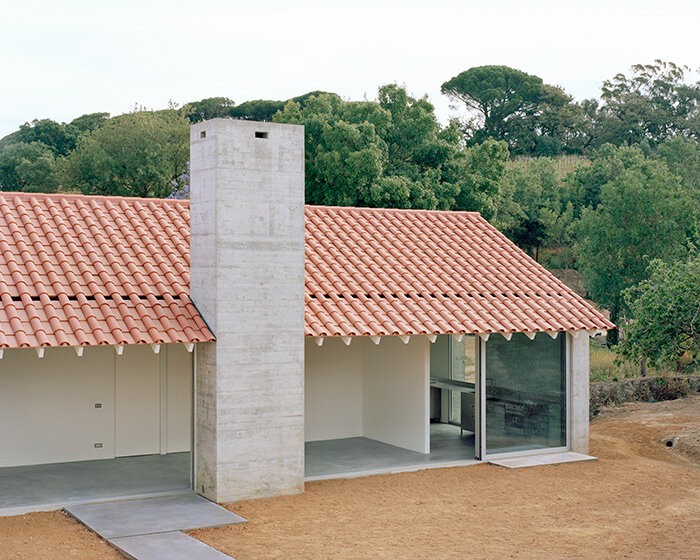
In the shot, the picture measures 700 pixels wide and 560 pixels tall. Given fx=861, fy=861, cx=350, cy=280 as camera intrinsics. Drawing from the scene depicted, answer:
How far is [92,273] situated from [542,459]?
26.1ft

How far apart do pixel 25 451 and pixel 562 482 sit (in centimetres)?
850

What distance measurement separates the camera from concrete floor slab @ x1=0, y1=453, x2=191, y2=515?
11.5 metres

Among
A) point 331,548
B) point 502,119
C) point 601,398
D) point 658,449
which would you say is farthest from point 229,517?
point 502,119

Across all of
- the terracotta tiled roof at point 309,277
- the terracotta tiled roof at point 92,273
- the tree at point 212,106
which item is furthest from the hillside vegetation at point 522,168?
the terracotta tiled roof at point 92,273

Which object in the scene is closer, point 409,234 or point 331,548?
point 331,548

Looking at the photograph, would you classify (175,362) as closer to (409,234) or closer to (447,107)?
(409,234)

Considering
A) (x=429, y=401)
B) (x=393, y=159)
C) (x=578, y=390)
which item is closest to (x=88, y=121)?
(x=393, y=159)

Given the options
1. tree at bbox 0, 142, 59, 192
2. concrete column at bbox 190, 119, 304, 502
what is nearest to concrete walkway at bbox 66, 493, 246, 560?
concrete column at bbox 190, 119, 304, 502

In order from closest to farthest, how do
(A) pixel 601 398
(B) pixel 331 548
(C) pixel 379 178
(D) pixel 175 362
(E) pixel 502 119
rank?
1. (B) pixel 331 548
2. (D) pixel 175 362
3. (A) pixel 601 398
4. (C) pixel 379 178
5. (E) pixel 502 119

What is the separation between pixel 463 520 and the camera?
1116cm

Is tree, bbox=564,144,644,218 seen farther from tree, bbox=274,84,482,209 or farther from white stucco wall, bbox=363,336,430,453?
white stucco wall, bbox=363,336,430,453

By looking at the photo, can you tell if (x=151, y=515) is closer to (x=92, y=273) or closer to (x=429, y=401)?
(x=92, y=273)

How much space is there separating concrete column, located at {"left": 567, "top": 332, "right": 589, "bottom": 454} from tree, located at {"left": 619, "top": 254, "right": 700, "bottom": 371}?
111 inches

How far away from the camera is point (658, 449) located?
17.0 m
